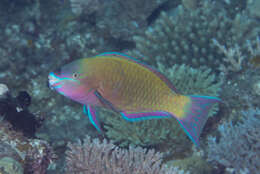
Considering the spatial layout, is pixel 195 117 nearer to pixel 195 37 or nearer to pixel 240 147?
pixel 240 147

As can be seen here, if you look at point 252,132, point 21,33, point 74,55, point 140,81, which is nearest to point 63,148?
point 74,55

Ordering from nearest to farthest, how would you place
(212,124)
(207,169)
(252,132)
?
(252,132)
(207,169)
(212,124)

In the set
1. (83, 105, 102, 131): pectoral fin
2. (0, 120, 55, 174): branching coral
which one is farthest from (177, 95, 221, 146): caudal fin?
(0, 120, 55, 174): branching coral

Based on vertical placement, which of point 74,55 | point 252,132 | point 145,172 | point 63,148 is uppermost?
point 252,132

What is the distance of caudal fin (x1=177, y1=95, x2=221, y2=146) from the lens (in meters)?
2.20

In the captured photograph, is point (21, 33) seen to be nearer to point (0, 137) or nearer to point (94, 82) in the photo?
point (0, 137)

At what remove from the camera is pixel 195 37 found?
5578 mm

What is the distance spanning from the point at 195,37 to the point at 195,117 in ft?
12.4

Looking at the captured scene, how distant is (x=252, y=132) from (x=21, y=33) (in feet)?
20.0

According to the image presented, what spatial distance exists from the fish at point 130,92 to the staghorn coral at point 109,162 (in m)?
0.93

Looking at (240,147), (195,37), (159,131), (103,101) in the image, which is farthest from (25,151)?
(195,37)

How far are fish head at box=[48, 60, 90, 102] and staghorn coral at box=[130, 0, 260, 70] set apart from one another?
3.49m

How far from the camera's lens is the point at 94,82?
2.11 metres

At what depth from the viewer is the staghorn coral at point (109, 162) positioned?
2934mm
